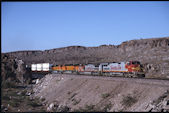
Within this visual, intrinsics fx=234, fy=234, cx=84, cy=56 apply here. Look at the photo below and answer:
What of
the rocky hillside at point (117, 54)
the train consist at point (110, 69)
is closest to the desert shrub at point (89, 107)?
the train consist at point (110, 69)

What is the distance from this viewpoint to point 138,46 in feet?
321

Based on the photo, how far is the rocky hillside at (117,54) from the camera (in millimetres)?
59891

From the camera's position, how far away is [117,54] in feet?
357

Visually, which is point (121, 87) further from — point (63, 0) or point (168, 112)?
point (63, 0)

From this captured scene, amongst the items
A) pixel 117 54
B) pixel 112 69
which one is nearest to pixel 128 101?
pixel 112 69

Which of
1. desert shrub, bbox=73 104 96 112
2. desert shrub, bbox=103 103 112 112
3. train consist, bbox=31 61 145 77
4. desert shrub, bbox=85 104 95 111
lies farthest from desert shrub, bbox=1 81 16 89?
train consist, bbox=31 61 145 77

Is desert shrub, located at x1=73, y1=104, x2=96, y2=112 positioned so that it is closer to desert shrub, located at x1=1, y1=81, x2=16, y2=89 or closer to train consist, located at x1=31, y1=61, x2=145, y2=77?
train consist, located at x1=31, y1=61, x2=145, y2=77

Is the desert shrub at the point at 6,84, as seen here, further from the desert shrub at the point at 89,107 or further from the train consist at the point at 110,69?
the train consist at the point at 110,69

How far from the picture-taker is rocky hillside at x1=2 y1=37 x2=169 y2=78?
59891 mm

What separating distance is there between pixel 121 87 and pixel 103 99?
10.5 feet

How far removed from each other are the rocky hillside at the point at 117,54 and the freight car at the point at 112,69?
835 centimetres

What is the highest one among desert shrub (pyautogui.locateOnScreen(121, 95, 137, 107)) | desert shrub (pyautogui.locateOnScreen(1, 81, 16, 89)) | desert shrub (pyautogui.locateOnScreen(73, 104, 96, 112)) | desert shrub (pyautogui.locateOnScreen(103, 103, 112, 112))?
desert shrub (pyautogui.locateOnScreen(1, 81, 16, 89))

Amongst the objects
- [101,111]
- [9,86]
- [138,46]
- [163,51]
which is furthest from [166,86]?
[138,46]

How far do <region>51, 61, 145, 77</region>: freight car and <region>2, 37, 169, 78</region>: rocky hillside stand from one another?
8.35m
